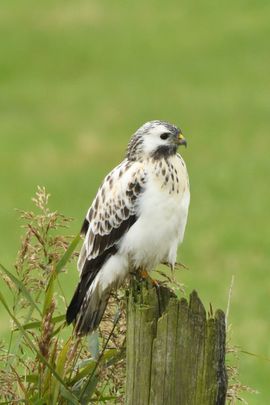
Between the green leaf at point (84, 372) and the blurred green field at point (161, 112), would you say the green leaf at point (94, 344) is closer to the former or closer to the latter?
the green leaf at point (84, 372)

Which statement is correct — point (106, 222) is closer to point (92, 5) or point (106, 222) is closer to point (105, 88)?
point (105, 88)

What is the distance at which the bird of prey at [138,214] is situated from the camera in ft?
20.0

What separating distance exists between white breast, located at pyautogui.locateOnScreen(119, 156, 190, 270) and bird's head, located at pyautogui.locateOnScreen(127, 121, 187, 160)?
0.07 m

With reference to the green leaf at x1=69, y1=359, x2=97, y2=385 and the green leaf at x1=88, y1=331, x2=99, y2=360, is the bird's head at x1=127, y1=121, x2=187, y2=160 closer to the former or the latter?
the green leaf at x1=88, y1=331, x2=99, y2=360

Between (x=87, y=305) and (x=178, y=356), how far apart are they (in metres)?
1.35

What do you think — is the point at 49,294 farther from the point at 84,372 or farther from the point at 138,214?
the point at 138,214

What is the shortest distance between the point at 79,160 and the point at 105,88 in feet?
13.9

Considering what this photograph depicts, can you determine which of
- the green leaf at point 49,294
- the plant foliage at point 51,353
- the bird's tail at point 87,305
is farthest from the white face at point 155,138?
the green leaf at point 49,294

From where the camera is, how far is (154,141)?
6.13 m

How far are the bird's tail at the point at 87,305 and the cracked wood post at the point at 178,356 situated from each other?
76 cm

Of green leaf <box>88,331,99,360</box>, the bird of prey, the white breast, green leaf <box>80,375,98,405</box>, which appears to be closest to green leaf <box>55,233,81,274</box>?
green leaf <box>88,331,99,360</box>

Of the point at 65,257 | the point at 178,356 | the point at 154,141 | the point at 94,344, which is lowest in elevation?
the point at 178,356

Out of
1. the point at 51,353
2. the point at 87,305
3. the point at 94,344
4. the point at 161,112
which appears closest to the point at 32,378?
the point at 51,353

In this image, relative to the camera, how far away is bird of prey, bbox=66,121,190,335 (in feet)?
20.0
